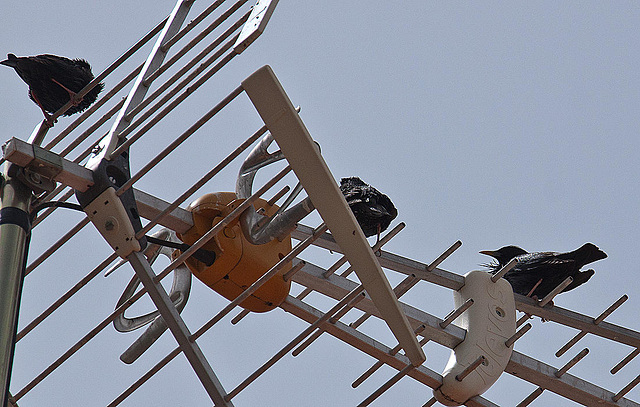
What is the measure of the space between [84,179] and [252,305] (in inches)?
55.2

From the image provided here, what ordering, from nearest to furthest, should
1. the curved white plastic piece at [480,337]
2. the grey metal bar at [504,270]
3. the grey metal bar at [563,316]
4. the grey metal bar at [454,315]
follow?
the curved white plastic piece at [480,337] → the grey metal bar at [454,315] → the grey metal bar at [504,270] → the grey metal bar at [563,316]

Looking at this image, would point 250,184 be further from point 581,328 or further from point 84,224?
point 581,328

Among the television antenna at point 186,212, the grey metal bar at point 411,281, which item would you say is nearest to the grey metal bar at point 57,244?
the television antenna at point 186,212

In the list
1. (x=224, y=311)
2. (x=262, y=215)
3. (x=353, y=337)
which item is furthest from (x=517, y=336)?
(x=224, y=311)

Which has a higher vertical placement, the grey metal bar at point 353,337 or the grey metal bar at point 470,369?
the grey metal bar at point 353,337

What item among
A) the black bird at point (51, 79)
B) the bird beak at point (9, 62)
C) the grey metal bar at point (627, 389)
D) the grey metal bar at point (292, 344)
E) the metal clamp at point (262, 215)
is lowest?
the grey metal bar at point (627, 389)

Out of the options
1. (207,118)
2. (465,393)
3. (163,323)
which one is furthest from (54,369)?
(465,393)

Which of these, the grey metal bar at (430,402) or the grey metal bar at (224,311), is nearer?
the grey metal bar at (224,311)

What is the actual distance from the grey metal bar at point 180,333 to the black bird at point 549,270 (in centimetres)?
300

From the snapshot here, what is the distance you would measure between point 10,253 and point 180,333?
0.90 meters

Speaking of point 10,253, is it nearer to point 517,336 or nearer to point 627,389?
point 517,336

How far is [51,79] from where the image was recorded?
20.7 feet

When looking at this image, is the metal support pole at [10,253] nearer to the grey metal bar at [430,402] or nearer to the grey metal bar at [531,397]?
the grey metal bar at [430,402]

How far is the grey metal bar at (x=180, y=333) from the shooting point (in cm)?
529
